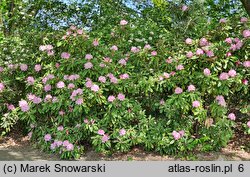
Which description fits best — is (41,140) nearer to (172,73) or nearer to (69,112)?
(69,112)

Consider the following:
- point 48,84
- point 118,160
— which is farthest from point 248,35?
point 48,84

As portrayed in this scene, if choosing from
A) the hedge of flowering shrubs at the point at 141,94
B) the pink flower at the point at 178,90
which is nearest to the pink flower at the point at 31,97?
the hedge of flowering shrubs at the point at 141,94

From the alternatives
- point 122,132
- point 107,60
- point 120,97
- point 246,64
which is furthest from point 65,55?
point 246,64

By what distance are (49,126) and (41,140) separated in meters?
0.26

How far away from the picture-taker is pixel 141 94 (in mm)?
5957

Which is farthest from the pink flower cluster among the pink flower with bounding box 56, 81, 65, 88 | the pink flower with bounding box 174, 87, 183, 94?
the pink flower with bounding box 56, 81, 65, 88

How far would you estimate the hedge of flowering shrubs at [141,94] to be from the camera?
5.50m

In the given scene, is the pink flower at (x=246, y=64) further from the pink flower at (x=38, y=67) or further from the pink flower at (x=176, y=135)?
the pink flower at (x=38, y=67)

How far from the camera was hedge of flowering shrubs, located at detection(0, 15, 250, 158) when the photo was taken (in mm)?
5500

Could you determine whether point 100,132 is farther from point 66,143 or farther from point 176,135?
point 176,135

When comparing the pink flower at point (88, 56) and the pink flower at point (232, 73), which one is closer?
the pink flower at point (232, 73)

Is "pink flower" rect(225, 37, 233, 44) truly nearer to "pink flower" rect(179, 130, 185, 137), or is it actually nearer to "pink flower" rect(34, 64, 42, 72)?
"pink flower" rect(179, 130, 185, 137)

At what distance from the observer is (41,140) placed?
598 cm

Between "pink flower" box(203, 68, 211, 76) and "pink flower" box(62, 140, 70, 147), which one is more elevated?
"pink flower" box(203, 68, 211, 76)
